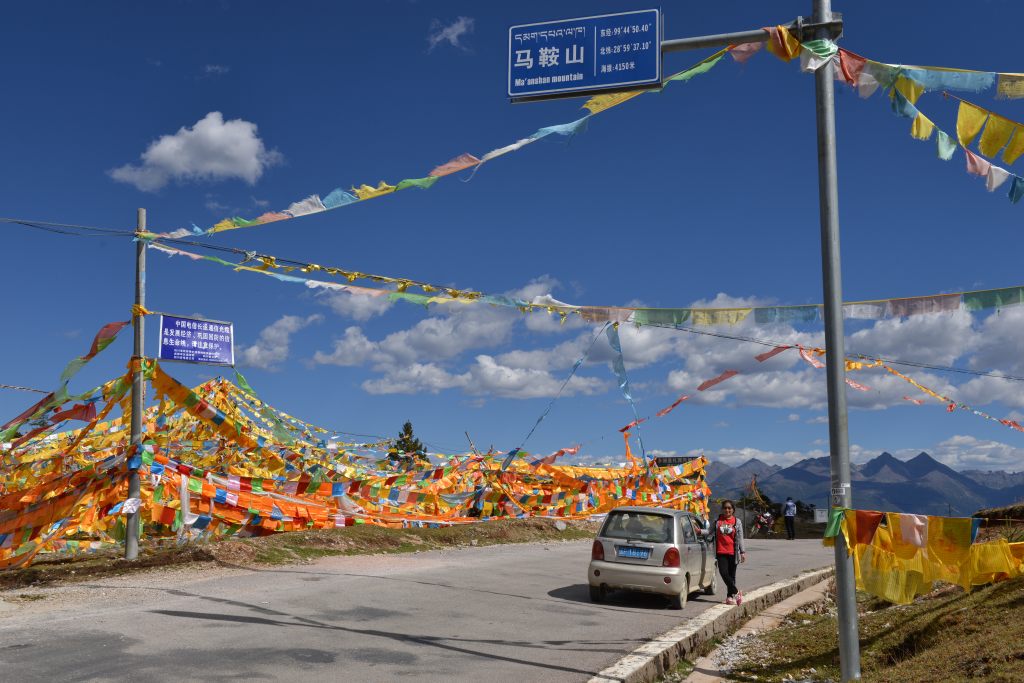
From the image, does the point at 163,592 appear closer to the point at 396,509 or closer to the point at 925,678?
the point at 396,509

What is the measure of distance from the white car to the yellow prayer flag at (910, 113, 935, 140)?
6582 millimetres

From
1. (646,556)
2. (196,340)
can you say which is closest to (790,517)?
(646,556)

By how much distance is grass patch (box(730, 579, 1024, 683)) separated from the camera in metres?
6.52

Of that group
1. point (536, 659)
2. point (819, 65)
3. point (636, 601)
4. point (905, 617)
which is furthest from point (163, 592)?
point (819, 65)

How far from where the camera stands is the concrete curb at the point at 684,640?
7.76 m

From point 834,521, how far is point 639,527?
5336 mm

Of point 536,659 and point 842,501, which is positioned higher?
point 842,501

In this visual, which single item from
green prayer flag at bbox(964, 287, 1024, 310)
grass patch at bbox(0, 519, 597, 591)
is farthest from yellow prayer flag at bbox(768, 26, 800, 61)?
grass patch at bbox(0, 519, 597, 591)

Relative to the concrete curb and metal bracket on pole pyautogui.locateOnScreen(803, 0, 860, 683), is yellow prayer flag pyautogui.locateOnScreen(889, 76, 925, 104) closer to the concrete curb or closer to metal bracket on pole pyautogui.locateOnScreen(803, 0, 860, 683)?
metal bracket on pole pyautogui.locateOnScreen(803, 0, 860, 683)

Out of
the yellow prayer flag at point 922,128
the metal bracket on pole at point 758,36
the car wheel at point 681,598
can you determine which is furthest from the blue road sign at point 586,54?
the car wheel at point 681,598

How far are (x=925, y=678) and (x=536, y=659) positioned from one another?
360 cm

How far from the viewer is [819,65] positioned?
7746 mm

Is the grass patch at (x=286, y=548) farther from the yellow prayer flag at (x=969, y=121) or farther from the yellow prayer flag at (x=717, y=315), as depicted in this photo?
the yellow prayer flag at (x=969, y=121)

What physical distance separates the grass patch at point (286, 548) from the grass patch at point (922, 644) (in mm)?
9059
